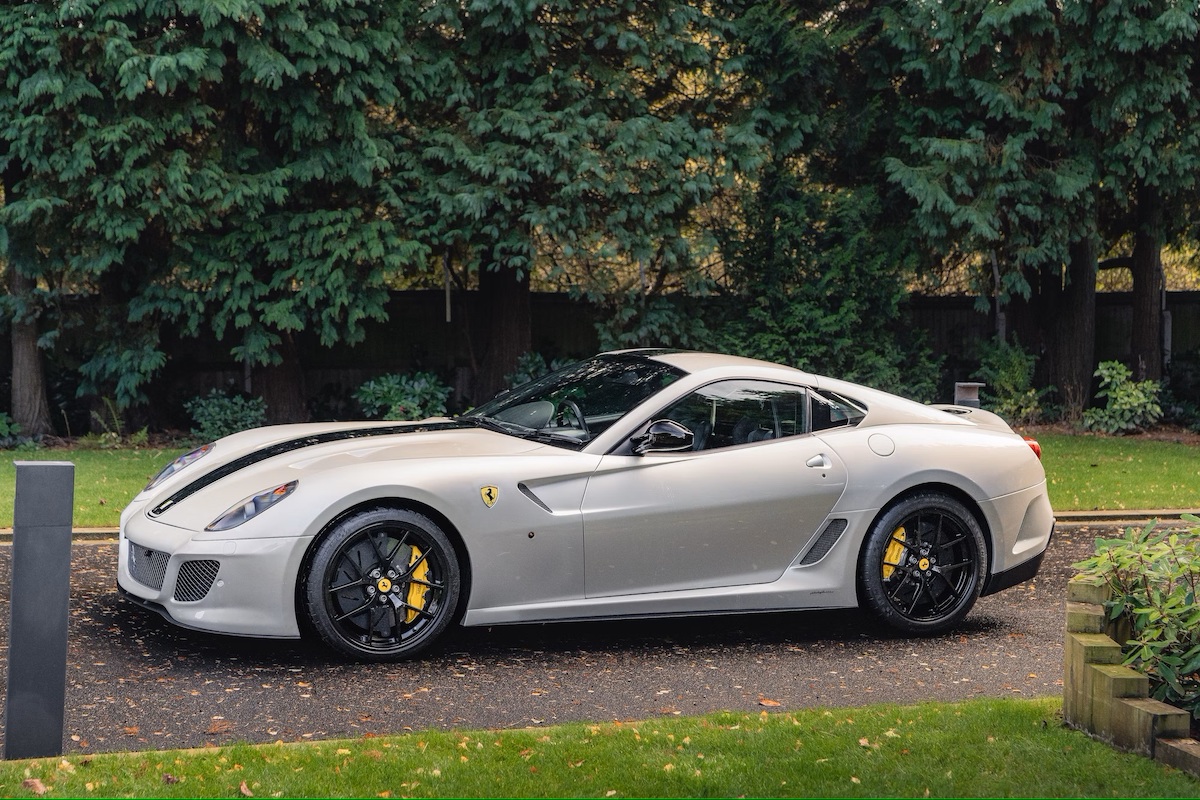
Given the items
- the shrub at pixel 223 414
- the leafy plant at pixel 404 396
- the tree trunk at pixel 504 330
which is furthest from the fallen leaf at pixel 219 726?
the tree trunk at pixel 504 330

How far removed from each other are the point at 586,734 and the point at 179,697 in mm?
1924

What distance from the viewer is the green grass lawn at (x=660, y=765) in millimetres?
4484

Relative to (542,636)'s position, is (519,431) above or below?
above

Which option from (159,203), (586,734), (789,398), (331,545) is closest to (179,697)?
(331,545)

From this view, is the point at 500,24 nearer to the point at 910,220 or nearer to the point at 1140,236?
the point at 910,220

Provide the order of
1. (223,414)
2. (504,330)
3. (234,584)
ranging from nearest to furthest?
(234,584) → (223,414) → (504,330)

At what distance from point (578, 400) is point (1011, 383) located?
13571 millimetres

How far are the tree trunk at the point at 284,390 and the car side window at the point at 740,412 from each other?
1131 centimetres

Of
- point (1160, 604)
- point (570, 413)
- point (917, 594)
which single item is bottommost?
point (917, 594)

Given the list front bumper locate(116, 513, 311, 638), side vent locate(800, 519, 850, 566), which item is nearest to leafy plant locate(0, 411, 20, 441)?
front bumper locate(116, 513, 311, 638)

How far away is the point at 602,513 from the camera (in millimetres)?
6617

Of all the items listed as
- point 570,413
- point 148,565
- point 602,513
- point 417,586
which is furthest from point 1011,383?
point 148,565

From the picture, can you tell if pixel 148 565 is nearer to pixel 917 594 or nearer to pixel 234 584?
pixel 234 584

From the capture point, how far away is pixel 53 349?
16688mm
